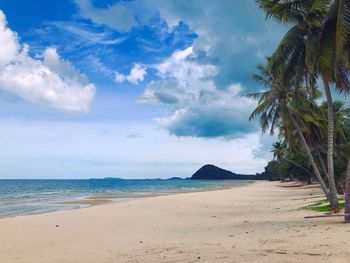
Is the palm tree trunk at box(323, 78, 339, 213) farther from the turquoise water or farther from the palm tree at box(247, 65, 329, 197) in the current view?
the turquoise water

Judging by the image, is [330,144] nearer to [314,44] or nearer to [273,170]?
[314,44]

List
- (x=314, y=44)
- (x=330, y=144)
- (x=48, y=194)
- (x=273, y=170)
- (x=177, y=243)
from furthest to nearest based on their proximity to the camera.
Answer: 1. (x=273, y=170)
2. (x=48, y=194)
3. (x=330, y=144)
4. (x=314, y=44)
5. (x=177, y=243)

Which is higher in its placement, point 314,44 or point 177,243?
point 314,44

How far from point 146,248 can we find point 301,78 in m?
10.9

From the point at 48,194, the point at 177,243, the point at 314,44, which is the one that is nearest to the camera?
the point at 177,243

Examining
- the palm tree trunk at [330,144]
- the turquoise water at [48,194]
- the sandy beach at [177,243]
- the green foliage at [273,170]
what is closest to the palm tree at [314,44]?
the palm tree trunk at [330,144]

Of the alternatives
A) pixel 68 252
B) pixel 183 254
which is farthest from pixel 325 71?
pixel 68 252

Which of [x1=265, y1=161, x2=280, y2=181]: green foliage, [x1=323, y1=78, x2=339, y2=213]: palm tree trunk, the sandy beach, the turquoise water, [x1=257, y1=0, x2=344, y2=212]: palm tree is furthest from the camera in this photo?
[x1=265, y1=161, x2=280, y2=181]: green foliage

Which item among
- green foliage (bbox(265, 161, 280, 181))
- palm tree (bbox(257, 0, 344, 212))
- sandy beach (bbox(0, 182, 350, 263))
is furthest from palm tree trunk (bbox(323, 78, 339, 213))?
green foliage (bbox(265, 161, 280, 181))

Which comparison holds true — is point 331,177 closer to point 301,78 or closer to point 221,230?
point 301,78

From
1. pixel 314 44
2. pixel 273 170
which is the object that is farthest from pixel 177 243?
pixel 273 170

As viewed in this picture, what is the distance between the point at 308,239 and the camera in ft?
30.5

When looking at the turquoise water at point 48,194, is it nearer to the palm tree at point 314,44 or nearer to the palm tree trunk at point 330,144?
the palm tree trunk at point 330,144

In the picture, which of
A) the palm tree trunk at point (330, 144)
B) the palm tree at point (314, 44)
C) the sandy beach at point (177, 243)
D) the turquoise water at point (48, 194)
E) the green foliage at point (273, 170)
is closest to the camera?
the sandy beach at point (177, 243)
